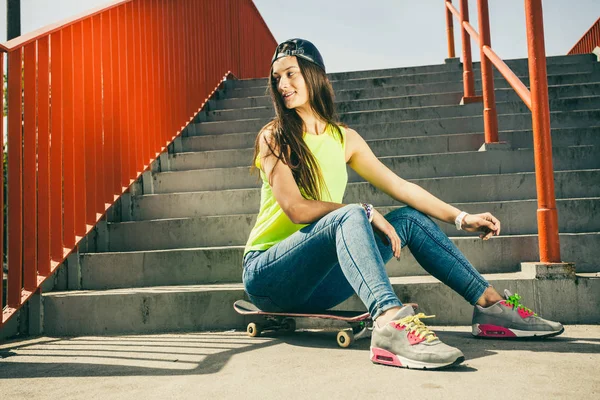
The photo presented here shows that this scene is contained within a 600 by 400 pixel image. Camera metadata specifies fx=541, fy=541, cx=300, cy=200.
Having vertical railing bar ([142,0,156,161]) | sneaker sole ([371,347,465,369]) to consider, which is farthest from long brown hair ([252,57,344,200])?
vertical railing bar ([142,0,156,161])

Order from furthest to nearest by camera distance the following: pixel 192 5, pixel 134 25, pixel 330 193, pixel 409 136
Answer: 1. pixel 192 5
2. pixel 409 136
3. pixel 134 25
4. pixel 330 193

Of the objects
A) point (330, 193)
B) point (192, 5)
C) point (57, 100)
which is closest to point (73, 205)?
point (57, 100)

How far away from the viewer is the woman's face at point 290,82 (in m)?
2.41

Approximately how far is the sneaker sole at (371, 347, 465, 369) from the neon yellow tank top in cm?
68

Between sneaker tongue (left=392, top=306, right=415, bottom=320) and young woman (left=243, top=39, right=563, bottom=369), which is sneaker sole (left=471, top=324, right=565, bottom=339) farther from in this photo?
sneaker tongue (left=392, top=306, right=415, bottom=320)

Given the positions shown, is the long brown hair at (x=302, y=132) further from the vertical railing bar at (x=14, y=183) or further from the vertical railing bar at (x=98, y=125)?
the vertical railing bar at (x=98, y=125)

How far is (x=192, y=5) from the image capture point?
5785 millimetres

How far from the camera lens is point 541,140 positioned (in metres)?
2.63

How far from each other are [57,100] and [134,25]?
1.33 m

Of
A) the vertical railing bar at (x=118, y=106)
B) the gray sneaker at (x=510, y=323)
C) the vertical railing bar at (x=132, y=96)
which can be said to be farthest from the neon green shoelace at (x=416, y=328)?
the vertical railing bar at (x=132, y=96)

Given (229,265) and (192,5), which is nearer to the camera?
(229,265)

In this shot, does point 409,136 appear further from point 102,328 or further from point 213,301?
point 102,328

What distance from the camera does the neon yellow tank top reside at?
235 centimetres

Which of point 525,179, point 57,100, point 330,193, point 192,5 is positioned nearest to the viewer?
point 330,193
